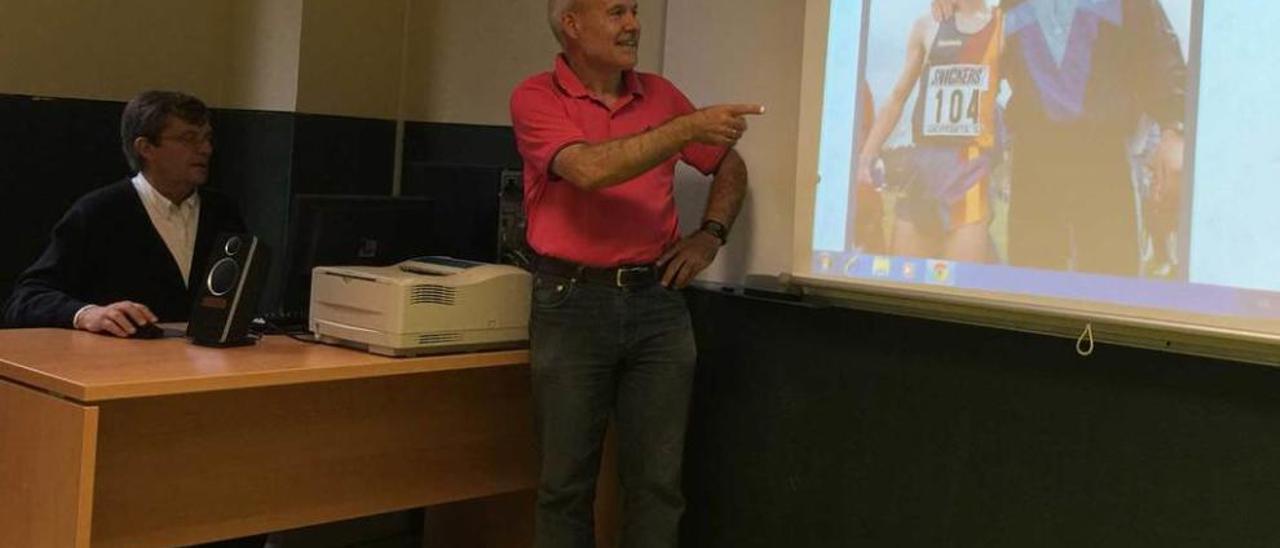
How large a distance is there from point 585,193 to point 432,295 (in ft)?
1.36

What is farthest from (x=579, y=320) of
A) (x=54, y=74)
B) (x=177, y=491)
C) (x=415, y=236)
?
(x=54, y=74)

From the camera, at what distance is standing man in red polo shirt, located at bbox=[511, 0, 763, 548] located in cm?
272

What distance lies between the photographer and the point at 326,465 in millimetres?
2879

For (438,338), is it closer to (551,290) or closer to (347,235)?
(551,290)

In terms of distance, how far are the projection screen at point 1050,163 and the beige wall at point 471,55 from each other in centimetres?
121

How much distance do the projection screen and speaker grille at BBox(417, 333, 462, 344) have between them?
0.80 m

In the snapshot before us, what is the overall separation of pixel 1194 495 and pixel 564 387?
1.28m

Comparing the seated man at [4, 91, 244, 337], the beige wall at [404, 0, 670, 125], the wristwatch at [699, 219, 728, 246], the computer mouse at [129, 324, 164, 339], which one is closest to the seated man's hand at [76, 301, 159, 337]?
the computer mouse at [129, 324, 164, 339]

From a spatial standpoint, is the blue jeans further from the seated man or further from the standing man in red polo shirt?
the seated man

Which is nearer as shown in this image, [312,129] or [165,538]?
[165,538]

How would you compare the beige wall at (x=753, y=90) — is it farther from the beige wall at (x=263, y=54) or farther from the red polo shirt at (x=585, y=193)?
the beige wall at (x=263, y=54)

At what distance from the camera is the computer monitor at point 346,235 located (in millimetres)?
2902

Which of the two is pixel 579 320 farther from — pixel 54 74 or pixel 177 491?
pixel 54 74

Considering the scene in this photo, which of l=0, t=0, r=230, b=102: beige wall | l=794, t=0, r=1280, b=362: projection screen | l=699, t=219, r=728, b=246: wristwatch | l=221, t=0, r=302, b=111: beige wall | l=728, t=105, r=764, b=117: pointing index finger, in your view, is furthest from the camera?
l=221, t=0, r=302, b=111: beige wall
